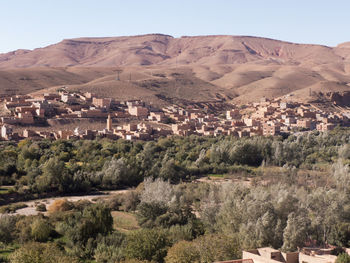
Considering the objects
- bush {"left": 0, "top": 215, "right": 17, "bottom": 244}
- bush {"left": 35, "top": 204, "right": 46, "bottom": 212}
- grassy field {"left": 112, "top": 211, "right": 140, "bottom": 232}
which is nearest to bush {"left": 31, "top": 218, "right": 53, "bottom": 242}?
bush {"left": 0, "top": 215, "right": 17, "bottom": 244}

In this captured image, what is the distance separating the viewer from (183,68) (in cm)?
9262

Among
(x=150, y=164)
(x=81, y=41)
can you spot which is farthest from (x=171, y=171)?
(x=81, y=41)

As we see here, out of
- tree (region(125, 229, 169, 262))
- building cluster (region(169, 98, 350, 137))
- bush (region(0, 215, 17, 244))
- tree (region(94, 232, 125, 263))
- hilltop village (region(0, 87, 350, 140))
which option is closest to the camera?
tree (region(125, 229, 169, 262))

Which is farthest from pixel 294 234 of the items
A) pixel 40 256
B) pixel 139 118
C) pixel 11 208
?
pixel 139 118

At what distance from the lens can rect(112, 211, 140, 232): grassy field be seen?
18.1 m

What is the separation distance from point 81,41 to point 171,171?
139 metres

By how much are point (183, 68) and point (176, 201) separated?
74.8 meters

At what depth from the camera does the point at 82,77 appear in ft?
249

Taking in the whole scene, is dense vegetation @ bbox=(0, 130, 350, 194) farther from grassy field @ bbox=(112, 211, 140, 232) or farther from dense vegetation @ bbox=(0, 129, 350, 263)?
grassy field @ bbox=(112, 211, 140, 232)

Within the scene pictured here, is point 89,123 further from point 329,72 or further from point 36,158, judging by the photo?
point 329,72

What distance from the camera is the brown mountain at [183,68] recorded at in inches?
2505

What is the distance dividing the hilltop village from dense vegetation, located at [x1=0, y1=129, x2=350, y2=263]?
13.3 feet

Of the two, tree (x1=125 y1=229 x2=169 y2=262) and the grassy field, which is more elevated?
tree (x1=125 y1=229 x2=169 y2=262)

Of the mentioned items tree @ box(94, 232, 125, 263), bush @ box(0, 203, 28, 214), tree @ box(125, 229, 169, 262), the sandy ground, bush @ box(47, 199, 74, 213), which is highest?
tree @ box(125, 229, 169, 262)
